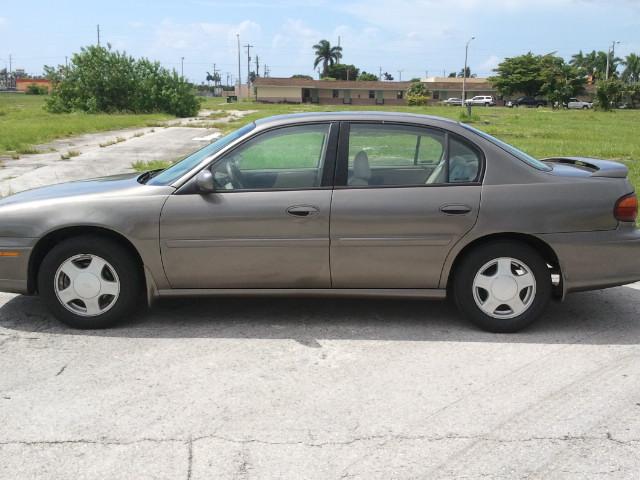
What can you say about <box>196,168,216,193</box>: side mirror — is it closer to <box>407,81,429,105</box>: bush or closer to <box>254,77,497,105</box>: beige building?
<box>407,81,429,105</box>: bush

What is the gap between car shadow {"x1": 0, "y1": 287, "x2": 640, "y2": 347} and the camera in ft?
15.7

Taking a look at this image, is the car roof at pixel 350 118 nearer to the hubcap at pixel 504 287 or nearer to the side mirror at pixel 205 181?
the side mirror at pixel 205 181

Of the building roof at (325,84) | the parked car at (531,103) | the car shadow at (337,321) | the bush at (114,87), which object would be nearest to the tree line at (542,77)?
the parked car at (531,103)

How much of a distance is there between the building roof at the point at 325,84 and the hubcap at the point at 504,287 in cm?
9606

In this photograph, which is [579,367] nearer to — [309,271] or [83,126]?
[309,271]

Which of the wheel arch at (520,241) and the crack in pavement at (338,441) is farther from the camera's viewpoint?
the wheel arch at (520,241)

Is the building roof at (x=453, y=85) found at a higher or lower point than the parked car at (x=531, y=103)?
higher

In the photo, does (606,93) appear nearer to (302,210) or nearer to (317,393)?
(302,210)

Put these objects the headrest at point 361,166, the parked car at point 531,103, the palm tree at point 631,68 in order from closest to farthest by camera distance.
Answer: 1. the headrest at point 361,166
2. the parked car at point 531,103
3. the palm tree at point 631,68

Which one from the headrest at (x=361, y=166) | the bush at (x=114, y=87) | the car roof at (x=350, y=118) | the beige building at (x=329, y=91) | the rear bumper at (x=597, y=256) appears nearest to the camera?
the rear bumper at (x=597, y=256)

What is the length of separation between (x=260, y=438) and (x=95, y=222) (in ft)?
6.98

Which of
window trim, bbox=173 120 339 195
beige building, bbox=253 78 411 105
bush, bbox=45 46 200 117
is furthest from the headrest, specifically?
beige building, bbox=253 78 411 105

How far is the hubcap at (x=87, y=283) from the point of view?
4766mm

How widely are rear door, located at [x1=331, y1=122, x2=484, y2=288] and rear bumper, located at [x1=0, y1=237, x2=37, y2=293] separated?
2095mm
